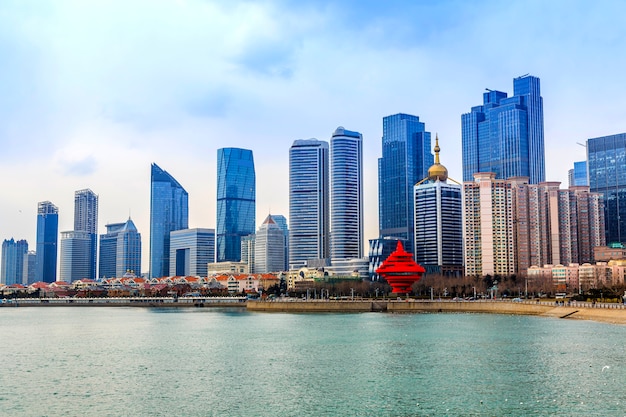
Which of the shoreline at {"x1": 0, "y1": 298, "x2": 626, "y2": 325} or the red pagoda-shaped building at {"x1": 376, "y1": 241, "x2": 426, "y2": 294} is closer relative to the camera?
the shoreline at {"x1": 0, "y1": 298, "x2": 626, "y2": 325}

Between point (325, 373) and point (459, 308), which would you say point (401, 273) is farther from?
point (325, 373)

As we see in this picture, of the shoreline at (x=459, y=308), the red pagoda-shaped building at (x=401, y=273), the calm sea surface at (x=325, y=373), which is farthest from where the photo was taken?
the red pagoda-shaped building at (x=401, y=273)

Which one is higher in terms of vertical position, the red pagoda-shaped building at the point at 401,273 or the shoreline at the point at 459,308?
the red pagoda-shaped building at the point at 401,273

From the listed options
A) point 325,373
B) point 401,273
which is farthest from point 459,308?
point 325,373

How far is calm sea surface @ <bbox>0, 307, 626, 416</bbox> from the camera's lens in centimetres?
3900

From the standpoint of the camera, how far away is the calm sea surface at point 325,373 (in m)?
39.0

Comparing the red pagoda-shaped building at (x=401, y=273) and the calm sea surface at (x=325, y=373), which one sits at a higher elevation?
the red pagoda-shaped building at (x=401, y=273)

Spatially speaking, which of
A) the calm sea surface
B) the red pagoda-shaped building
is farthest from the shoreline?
the red pagoda-shaped building

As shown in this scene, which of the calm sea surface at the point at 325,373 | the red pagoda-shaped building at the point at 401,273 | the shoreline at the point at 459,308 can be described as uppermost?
the red pagoda-shaped building at the point at 401,273

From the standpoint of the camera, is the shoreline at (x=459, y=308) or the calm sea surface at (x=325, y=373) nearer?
the calm sea surface at (x=325, y=373)

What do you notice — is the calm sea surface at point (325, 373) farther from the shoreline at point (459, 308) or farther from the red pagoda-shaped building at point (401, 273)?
the red pagoda-shaped building at point (401, 273)

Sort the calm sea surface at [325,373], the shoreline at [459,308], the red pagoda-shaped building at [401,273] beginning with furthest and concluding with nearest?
1. the red pagoda-shaped building at [401,273]
2. the shoreline at [459,308]
3. the calm sea surface at [325,373]

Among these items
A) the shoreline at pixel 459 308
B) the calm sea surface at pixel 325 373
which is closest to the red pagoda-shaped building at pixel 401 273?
the shoreline at pixel 459 308

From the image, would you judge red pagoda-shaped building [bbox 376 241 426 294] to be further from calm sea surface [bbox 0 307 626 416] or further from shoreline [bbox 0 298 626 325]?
calm sea surface [bbox 0 307 626 416]
